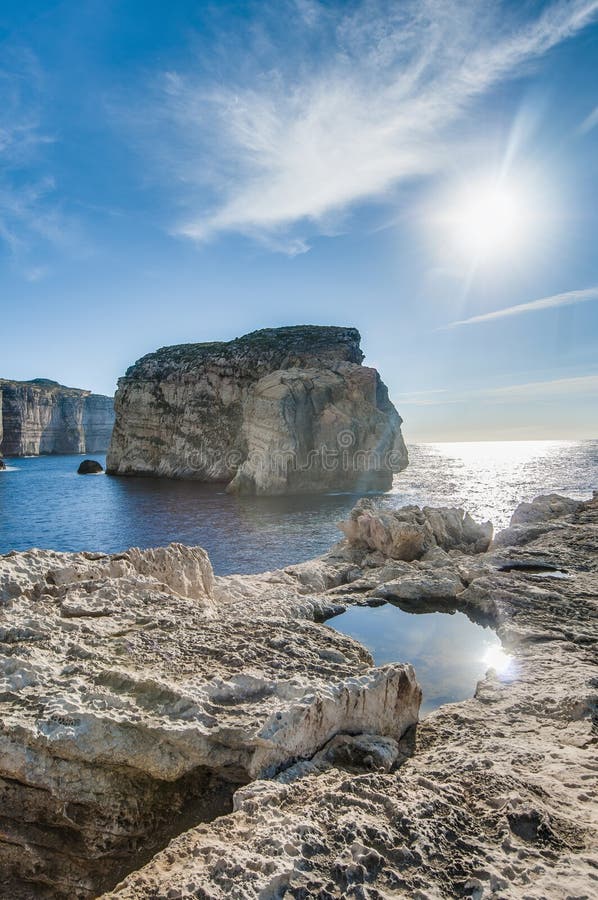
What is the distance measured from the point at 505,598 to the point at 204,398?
57.8m

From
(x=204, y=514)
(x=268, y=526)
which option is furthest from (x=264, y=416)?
(x=268, y=526)

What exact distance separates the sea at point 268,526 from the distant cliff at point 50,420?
45.0 m

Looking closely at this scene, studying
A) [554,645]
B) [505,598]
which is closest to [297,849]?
[554,645]

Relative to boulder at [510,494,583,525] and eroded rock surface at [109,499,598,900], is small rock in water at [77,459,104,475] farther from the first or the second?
eroded rock surface at [109,499,598,900]

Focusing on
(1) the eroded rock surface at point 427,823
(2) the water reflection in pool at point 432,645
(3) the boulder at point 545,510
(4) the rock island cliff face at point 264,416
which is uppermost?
(4) the rock island cliff face at point 264,416

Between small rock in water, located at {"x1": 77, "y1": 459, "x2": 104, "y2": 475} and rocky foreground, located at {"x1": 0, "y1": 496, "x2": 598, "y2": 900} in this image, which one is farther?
small rock in water, located at {"x1": 77, "y1": 459, "x2": 104, "y2": 475}

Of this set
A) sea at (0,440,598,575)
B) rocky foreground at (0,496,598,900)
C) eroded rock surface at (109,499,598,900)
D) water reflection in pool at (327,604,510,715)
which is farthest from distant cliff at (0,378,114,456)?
eroded rock surface at (109,499,598,900)

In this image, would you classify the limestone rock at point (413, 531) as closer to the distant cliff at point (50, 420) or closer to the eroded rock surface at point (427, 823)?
the eroded rock surface at point (427, 823)

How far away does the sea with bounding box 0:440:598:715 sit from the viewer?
9172 mm

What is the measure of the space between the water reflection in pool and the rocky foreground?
0.61 m

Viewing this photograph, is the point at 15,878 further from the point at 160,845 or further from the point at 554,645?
the point at 554,645

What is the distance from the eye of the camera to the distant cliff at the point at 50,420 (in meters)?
108

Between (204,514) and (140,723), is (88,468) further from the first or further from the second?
(140,723)

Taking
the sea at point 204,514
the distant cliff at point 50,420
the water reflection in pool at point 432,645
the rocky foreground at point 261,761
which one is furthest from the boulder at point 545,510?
the distant cliff at point 50,420
